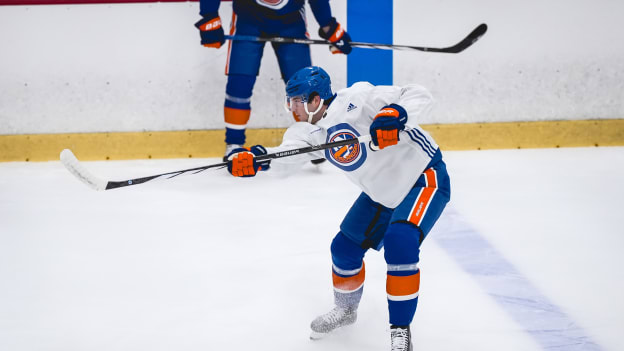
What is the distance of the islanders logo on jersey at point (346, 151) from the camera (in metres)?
2.09

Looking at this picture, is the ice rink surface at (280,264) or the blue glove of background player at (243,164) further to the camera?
the ice rink surface at (280,264)

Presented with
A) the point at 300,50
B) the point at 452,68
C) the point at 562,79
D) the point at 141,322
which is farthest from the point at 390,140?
→ the point at 562,79

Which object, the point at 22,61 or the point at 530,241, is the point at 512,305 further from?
the point at 22,61

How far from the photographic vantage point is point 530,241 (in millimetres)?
3053

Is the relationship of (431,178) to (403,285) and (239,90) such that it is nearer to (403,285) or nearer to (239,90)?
(403,285)

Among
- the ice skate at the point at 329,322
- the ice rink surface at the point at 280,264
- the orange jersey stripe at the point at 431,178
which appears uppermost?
the orange jersey stripe at the point at 431,178

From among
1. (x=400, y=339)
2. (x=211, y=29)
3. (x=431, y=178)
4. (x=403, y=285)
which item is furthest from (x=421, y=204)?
(x=211, y=29)

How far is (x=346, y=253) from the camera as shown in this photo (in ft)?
7.09

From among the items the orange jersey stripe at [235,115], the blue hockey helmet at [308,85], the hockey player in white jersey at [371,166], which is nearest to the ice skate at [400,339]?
the hockey player in white jersey at [371,166]

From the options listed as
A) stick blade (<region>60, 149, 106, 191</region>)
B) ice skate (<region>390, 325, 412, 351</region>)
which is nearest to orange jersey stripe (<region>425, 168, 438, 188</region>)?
ice skate (<region>390, 325, 412, 351</region>)

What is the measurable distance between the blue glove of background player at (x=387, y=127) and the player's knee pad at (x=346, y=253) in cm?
37

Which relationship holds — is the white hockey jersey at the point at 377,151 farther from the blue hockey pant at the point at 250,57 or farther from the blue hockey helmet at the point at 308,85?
the blue hockey pant at the point at 250,57

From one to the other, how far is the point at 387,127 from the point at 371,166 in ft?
0.74

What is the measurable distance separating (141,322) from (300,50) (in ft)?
7.86
